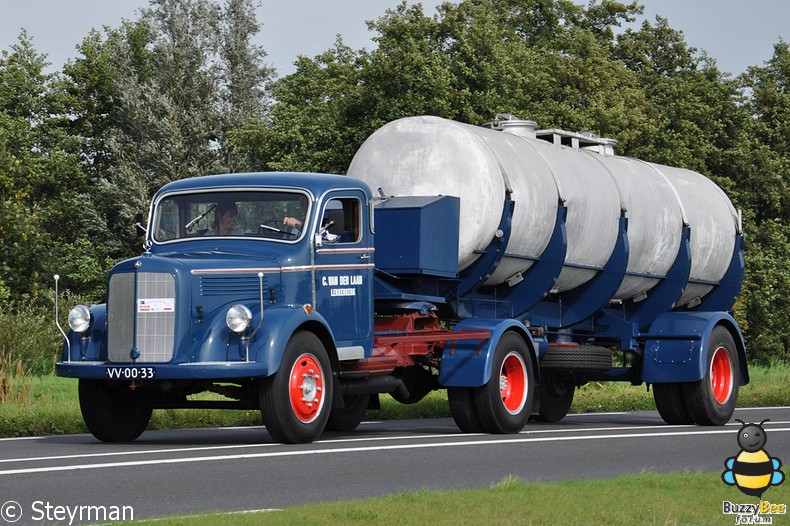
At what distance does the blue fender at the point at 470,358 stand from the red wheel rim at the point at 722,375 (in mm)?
4751

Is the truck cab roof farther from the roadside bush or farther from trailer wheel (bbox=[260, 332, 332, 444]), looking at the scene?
the roadside bush

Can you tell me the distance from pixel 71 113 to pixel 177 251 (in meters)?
50.9

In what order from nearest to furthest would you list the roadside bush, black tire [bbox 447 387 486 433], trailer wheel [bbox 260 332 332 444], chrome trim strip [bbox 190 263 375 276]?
trailer wheel [bbox 260 332 332 444] < chrome trim strip [bbox 190 263 375 276] < black tire [bbox 447 387 486 433] < the roadside bush

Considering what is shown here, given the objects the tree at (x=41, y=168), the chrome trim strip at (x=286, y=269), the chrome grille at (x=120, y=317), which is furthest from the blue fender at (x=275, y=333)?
the tree at (x=41, y=168)

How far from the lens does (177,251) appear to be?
1541cm

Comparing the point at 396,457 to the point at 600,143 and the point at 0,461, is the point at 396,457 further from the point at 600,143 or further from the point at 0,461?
the point at 600,143

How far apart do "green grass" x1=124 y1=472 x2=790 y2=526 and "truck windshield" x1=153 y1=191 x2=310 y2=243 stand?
18.4 ft

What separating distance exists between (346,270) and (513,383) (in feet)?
9.75

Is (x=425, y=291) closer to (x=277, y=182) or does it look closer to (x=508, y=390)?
Answer: (x=508, y=390)

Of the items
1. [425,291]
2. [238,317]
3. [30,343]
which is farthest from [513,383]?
[30,343]

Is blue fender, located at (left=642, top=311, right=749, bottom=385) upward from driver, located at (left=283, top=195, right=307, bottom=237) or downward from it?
downward

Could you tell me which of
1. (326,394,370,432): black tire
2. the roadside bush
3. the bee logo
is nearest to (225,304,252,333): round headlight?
(326,394,370,432): black tire

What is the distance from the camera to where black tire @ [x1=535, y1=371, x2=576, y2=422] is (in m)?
20.6

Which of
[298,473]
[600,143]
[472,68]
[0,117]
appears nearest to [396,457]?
[298,473]
